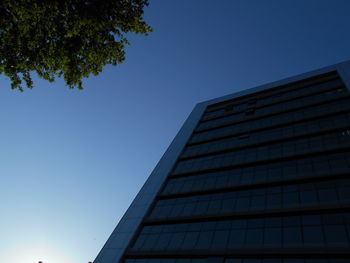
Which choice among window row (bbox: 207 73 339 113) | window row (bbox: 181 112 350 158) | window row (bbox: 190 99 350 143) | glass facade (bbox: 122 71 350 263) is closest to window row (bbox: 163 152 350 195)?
glass facade (bbox: 122 71 350 263)

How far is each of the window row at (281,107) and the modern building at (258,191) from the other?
0.17m

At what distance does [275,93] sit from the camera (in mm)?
37375

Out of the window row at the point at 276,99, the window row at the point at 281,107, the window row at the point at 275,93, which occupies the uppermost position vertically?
the window row at the point at 275,93

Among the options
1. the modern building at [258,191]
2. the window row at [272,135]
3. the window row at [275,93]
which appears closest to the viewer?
the modern building at [258,191]

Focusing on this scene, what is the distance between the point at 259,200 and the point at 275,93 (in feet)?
71.8

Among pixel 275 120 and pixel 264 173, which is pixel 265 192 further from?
pixel 275 120

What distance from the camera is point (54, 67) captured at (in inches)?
725

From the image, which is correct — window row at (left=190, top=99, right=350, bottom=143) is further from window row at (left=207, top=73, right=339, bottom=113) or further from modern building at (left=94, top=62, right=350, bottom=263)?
window row at (left=207, top=73, right=339, bottom=113)

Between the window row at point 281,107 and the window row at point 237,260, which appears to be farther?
the window row at point 281,107

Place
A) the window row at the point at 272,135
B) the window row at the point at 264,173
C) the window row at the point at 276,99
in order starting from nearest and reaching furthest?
the window row at the point at 264,173 → the window row at the point at 272,135 → the window row at the point at 276,99

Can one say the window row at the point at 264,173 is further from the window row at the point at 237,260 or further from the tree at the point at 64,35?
the tree at the point at 64,35

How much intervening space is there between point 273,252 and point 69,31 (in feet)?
62.0

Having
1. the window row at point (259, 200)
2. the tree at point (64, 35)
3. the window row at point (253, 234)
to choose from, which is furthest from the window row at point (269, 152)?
the tree at point (64, 35)

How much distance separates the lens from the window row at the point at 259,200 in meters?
17.9
